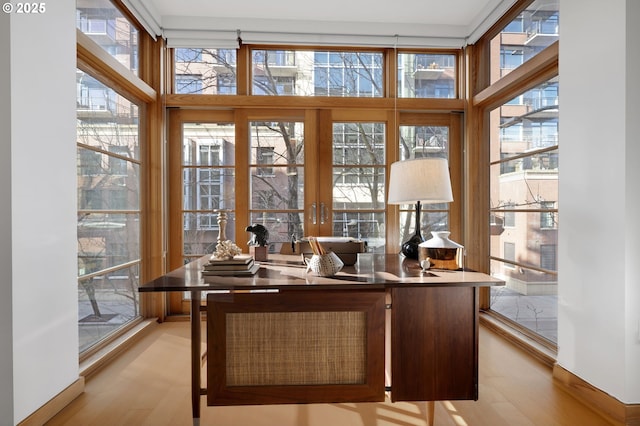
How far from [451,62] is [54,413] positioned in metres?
4.11

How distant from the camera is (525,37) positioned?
2.84m

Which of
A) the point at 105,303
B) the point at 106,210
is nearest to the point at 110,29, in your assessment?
the point at 106,210

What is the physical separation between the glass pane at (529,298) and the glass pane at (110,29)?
11.8 feet

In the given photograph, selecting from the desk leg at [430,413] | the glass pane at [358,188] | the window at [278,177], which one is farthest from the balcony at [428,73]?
the desk leg at [430,413]

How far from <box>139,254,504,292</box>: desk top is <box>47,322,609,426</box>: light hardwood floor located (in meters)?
0.79

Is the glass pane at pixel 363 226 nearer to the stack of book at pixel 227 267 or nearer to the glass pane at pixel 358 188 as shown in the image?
the glass pane at pixel 358 188

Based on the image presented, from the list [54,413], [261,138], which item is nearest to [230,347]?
[54,413]

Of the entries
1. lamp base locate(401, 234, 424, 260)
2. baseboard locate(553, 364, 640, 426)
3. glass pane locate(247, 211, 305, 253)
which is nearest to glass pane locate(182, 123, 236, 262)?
glass pane locate(247, 211, 305, 253)

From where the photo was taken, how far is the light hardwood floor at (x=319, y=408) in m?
1.85

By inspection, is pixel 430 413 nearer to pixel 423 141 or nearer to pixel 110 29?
pixel 423 141

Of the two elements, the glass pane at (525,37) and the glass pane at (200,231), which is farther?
the glass pane at (200,231)

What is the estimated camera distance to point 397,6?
312 cm

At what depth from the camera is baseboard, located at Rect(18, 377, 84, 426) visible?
175cm

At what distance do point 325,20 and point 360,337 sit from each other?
9.55ft
